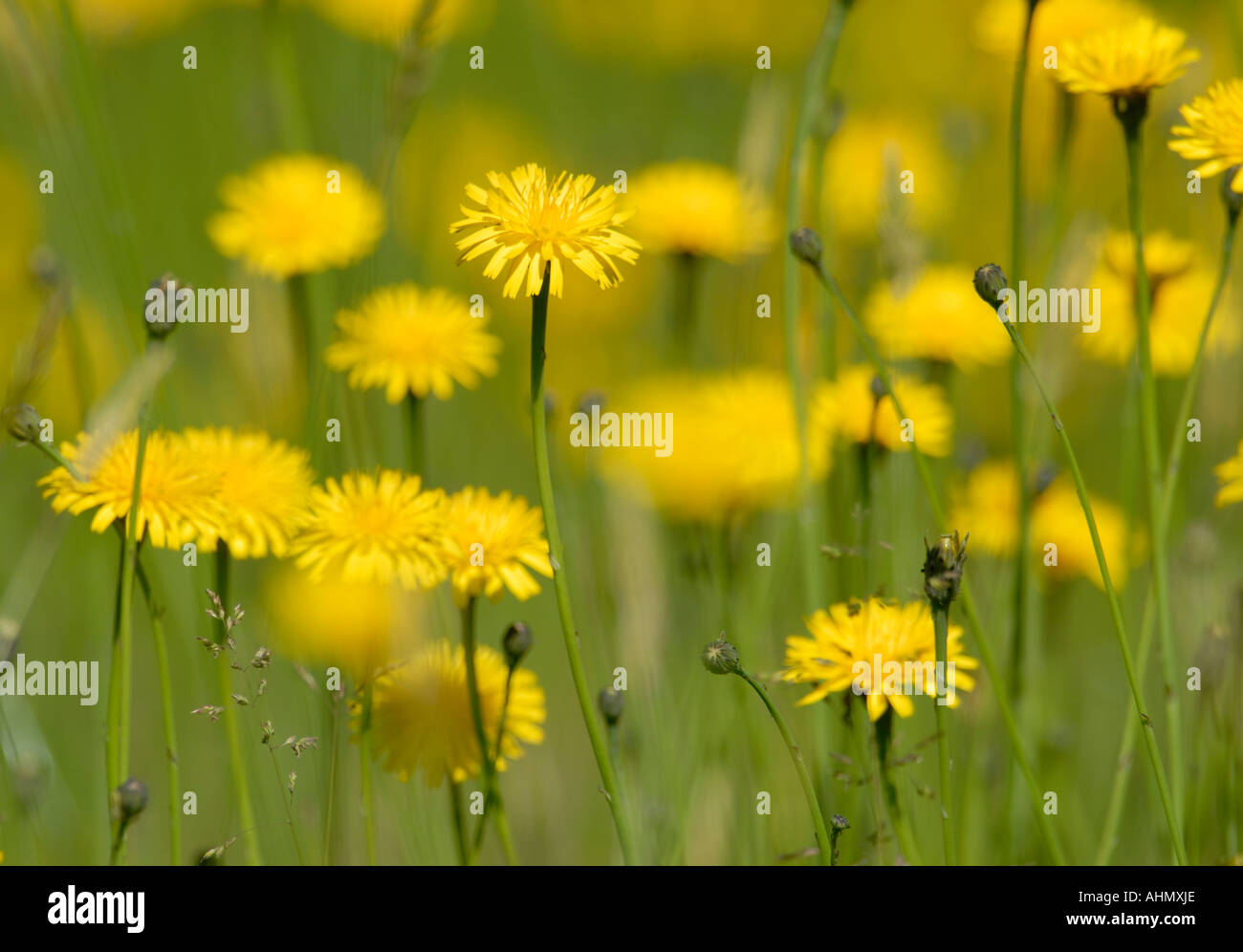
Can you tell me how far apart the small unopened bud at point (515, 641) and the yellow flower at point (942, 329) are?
676 millimetres

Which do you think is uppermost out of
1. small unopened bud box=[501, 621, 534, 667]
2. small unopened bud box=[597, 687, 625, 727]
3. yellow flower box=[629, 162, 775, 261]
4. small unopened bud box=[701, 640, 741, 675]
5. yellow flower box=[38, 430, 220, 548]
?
yellow flower box=[629, 162, 775, 261]

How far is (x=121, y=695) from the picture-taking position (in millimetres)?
978

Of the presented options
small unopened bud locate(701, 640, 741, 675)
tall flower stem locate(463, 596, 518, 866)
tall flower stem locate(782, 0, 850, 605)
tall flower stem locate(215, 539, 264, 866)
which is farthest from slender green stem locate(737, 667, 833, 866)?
tall flower stem locate(215, 539, 264, 866)

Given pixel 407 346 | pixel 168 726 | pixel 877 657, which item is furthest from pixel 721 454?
pixel 168 726

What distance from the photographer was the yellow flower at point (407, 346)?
127 cm

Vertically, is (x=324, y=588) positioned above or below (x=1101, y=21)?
below

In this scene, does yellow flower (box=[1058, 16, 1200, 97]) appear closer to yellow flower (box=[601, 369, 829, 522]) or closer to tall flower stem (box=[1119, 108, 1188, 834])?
tall flower stem (box=[1119, 108, 1188, 834])

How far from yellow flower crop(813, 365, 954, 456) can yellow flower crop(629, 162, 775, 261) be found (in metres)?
0.26

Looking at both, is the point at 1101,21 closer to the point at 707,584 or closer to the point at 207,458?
the point at 707,584

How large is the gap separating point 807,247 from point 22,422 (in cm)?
66

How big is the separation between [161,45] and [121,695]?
→ 2.70 meters

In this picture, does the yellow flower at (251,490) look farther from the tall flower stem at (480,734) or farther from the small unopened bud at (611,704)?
the small unopened bud at (611,704)

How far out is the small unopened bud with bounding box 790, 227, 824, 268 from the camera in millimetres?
1031
